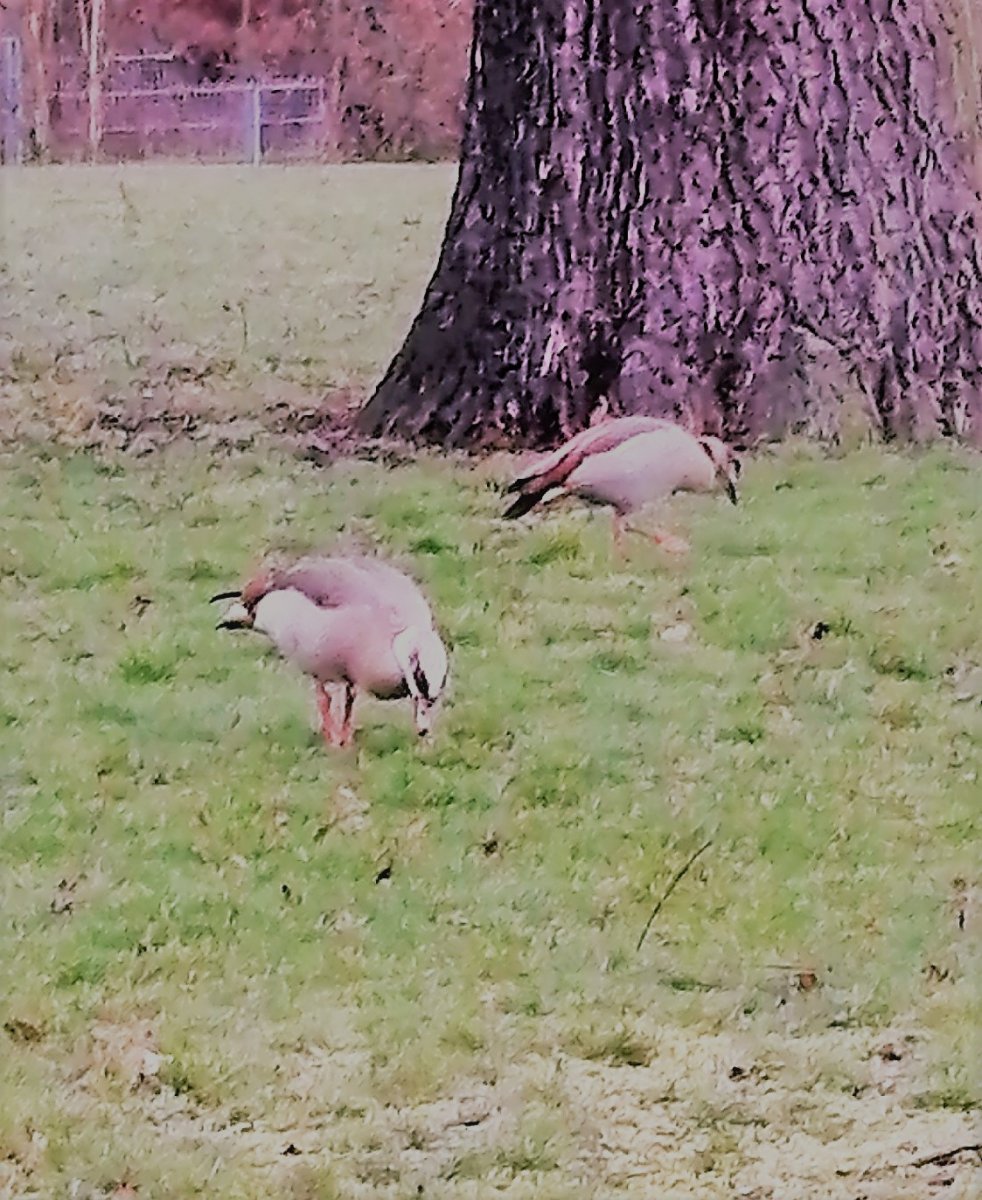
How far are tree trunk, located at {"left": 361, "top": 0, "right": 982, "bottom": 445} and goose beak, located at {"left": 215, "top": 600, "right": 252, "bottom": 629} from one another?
17 cm

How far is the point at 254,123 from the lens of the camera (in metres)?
1.41

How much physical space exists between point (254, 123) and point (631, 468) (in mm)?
383

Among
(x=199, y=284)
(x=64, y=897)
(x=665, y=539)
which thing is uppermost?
(x=199, y=284)

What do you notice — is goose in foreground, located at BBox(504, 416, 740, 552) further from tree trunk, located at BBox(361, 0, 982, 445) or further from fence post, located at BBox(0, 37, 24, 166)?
fence post, located at BBox(0, 37, 24, 166)

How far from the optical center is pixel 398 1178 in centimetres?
134

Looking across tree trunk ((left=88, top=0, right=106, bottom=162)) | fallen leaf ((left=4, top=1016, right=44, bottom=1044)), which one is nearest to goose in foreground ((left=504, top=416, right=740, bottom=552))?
tree trunk ((left=88, top=0, right=106, bottom=162))

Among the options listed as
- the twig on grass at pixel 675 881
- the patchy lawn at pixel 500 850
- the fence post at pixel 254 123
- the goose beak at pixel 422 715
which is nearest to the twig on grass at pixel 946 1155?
the patchy lawn at pixel 500 850

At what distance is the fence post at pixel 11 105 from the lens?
1.41 meters

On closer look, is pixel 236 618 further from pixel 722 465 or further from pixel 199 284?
pixel 722 465

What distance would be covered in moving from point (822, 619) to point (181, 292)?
55cm

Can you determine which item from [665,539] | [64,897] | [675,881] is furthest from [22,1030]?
[665,539]

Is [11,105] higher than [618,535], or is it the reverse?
[11,105]

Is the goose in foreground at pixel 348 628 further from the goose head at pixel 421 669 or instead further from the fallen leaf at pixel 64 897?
the fallen leaf at pixel 64 897

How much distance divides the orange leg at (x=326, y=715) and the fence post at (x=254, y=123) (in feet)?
1.29
